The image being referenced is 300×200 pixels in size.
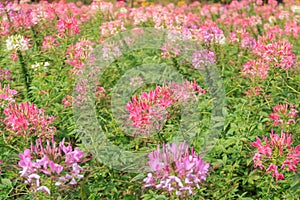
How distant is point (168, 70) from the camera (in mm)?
3139

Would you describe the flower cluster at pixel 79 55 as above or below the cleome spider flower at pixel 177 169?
above

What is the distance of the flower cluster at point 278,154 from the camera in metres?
1.89

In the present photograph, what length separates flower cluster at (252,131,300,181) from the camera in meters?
1.89

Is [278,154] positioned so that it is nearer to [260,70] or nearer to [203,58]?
[260,70]

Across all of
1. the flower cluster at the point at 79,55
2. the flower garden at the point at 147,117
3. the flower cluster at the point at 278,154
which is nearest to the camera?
the flower garden at the point at 147,117

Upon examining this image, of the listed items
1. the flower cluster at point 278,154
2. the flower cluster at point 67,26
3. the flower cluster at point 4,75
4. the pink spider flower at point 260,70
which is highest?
the flower cluster at point 67,26

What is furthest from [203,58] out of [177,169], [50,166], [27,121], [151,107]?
[50,166]

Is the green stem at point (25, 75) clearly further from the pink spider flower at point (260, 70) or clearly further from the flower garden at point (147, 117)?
the pink spider flower at point (260, 70)

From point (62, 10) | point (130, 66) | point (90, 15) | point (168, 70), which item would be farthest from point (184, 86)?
point (90, 15)

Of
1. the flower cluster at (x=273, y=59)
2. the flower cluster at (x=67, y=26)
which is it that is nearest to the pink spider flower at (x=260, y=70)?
the flower cluster at (x=273, y=59)

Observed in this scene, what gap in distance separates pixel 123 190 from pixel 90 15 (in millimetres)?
3395

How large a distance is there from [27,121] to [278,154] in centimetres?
117

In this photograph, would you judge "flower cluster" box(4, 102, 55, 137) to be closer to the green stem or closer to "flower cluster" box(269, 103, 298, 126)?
the green stem

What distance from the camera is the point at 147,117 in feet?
6.30
